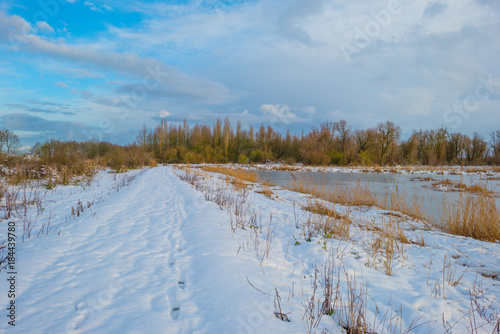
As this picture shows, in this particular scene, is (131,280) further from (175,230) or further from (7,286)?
(175,230)

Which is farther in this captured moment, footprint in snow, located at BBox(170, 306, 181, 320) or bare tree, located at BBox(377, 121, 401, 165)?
bare tree, located at BBox(377, 121, 401, 165)

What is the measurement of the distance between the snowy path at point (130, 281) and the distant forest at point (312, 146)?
36.2 metres

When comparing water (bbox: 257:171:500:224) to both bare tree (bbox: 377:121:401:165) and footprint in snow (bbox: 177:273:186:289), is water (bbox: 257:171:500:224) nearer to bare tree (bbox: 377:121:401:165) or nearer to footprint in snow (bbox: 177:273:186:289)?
footprint in snow (bbox: 177:273:186:289)

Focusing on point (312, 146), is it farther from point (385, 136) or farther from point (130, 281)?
point (130, 281)

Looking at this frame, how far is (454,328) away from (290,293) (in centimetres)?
146

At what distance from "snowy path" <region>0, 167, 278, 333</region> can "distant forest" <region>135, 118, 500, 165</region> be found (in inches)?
1425

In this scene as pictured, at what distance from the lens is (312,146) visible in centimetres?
4272

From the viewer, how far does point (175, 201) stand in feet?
25.5

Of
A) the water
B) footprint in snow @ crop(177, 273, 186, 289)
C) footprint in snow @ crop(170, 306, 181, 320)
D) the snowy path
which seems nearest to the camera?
the snowy path

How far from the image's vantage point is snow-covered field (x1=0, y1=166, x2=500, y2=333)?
202 centimetres

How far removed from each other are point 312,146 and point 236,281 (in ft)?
138

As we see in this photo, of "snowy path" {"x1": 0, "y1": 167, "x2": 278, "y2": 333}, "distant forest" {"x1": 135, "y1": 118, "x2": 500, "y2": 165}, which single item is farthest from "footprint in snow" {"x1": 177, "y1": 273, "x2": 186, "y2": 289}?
"distant forest" {"x1": 135, "y1": 118, "x2": 500, "y2": 165}

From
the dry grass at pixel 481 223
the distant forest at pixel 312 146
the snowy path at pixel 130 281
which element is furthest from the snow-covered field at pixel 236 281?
the distant forest at pixel 312 146

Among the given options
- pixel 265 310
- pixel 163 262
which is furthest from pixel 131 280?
pixel 265 310
